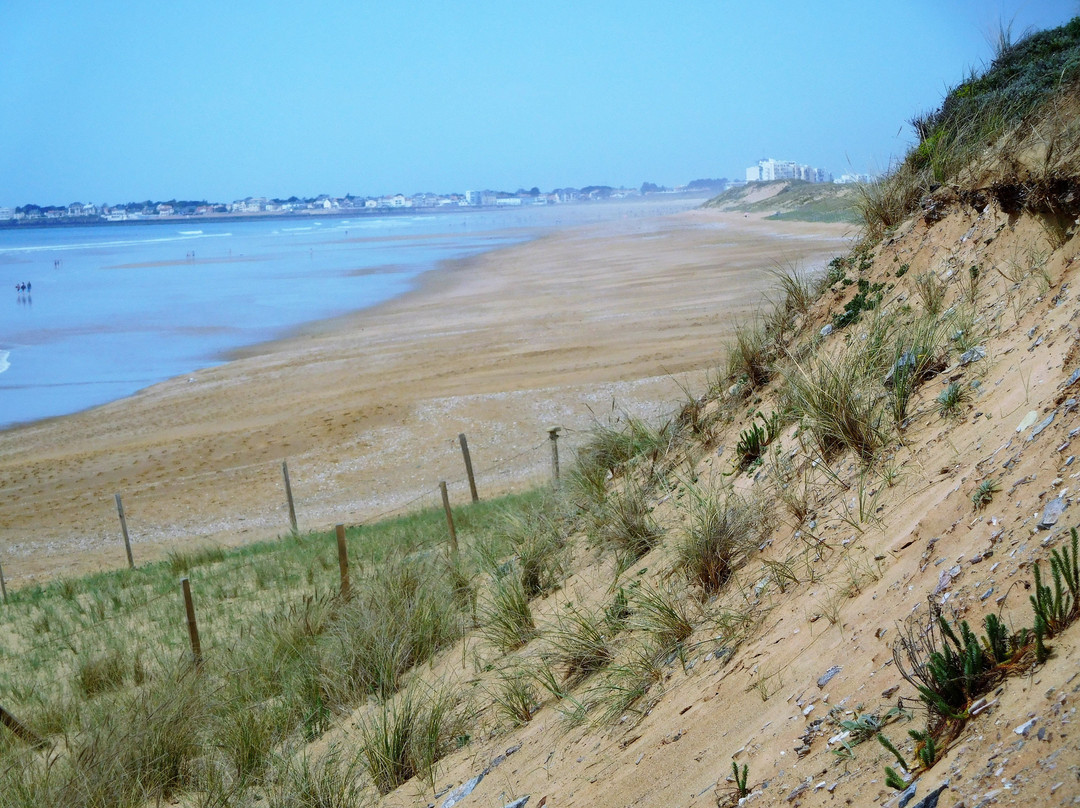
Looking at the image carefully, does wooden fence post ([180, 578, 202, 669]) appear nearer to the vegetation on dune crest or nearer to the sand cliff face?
the sand cliff face

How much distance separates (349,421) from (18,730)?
16.4 meters

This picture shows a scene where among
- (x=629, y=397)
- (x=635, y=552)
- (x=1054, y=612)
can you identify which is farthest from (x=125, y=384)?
(x=1054, y=612)

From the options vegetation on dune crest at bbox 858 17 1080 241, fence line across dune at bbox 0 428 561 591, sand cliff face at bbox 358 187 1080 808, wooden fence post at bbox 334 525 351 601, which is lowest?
fence line across dune at bbox 0 428 561 591

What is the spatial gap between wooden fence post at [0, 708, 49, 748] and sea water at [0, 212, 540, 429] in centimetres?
2308

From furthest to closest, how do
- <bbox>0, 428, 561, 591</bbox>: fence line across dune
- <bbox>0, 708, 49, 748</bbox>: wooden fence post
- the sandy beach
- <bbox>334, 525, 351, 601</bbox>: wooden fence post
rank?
the sandy beach < <bbox>0, 428, 561, 591</bbox>: fence line across dune < <bbox>334, 525, 351, 601</bbox>: wooden fence post < <bbox>0, 708, 49, 748</bbox>: wooden fence post

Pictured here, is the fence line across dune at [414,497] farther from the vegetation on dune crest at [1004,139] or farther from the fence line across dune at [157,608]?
the vegetation on dune crest at [1004,139]

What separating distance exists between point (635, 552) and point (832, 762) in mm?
3655

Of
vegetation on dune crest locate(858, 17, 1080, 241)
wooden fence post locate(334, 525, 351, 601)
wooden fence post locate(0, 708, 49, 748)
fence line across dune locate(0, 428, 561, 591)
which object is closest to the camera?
vegetation on dune crest locate(858, 17, 1080, 241)

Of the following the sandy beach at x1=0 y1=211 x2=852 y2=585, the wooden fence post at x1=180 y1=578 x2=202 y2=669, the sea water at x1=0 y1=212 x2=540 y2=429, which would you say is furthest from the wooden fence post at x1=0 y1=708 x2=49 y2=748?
the sea water at x1=0 y1=212 x2=540 y2=429

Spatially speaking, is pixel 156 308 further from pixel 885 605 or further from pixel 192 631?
pixel 885 605

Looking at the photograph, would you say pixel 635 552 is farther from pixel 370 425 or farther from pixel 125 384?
pixel 125 384

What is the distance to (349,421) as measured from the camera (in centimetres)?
2302

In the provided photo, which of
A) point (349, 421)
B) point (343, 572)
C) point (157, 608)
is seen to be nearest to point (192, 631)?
point (343, 572)

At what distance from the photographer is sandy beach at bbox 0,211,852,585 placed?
60.0ft
